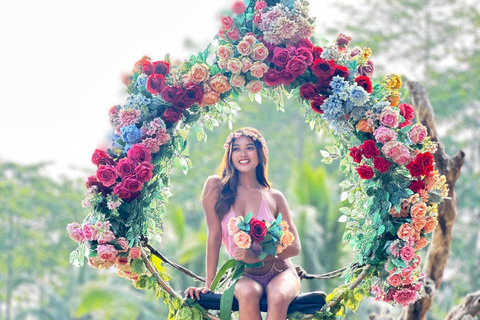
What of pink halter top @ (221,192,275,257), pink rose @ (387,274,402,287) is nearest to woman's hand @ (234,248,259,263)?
pink halter top @ (221,192,275,257)

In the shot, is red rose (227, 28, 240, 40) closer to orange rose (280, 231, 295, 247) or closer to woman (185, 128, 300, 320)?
woman (185, 128, 300, 320)

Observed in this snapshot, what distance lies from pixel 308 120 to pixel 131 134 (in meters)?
1.58

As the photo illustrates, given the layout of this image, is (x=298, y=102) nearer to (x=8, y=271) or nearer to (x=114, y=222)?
(x=114, y=222)

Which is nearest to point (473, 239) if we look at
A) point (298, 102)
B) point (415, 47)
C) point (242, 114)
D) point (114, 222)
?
point (415, 47)

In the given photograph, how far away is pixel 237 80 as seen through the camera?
538cm

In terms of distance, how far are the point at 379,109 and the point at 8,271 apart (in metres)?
17.5

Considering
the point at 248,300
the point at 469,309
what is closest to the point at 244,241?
the point at 248,300

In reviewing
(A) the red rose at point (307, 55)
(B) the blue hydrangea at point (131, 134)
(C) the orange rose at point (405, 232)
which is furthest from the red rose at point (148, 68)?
(C) the orange rose at point (405, 232)

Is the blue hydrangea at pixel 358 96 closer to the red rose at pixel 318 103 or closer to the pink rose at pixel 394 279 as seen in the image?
the red rose at pixel 318 103

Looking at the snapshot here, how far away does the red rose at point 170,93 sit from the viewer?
525cm

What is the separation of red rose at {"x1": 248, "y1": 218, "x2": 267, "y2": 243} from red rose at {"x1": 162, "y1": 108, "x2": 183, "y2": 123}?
3.88 ft

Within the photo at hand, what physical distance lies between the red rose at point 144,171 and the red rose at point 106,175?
0.60 feet

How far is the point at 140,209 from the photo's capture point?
5.20 metres

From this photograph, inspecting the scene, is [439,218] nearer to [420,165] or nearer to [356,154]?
[420,165]
